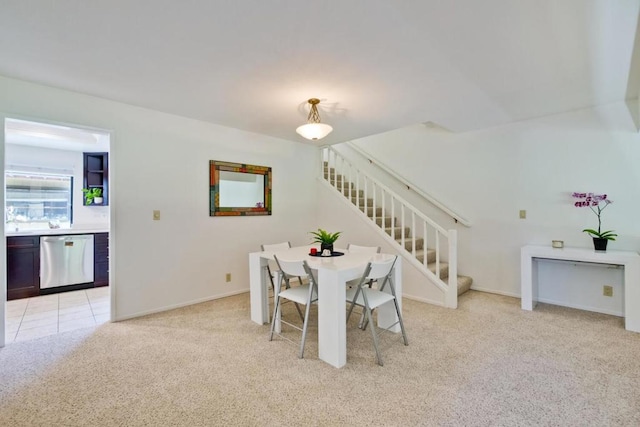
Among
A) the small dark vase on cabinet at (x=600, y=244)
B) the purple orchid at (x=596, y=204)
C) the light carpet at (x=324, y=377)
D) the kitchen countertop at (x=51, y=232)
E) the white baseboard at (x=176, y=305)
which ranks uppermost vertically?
the purple orchid at (x=596, y=204)

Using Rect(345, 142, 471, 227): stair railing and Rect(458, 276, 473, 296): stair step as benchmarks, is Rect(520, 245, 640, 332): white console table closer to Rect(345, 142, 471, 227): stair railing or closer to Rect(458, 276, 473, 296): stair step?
Rect(458, 276, 473, 296): stair step

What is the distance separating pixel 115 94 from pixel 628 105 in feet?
16.9

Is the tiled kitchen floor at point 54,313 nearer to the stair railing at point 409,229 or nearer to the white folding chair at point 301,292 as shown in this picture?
the white folding chair at point 301,292

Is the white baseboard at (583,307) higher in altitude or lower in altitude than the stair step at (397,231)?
lower

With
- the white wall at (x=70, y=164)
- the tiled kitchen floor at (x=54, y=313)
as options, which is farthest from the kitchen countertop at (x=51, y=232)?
the tiled kitchen floor at (x=54, y=313)

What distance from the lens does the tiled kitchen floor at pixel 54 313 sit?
2820 millimetres

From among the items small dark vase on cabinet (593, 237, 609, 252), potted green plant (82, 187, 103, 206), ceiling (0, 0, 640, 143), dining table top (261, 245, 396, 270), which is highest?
ceiling (0, 0, 640, 143)

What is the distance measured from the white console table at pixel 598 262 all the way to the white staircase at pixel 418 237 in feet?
2.39

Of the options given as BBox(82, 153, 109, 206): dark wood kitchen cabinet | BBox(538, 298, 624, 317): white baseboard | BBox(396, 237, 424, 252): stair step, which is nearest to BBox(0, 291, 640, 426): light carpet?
BBox(538, 298, 624, 317): white baseboard

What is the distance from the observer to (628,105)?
303cm

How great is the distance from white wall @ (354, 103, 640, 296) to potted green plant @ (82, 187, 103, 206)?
5066 mm

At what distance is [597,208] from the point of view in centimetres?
321

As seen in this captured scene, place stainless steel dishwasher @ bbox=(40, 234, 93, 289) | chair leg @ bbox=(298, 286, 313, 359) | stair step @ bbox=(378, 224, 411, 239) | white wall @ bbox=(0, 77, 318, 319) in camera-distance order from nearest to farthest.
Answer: chair leg @ bbox=(298, 286, 313, 359), white wall @ bbox=(0, 77, 318, 319), stainless steel dishwasher @ bbox=(40, 234, 93, 289), stair step @ bbox=(378, 224, 411, 239)

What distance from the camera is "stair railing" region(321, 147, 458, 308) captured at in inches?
133
